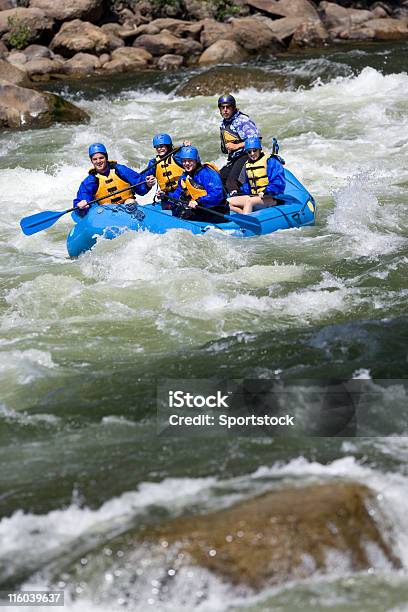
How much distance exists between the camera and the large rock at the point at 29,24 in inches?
749

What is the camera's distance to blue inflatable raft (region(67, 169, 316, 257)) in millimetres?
8117

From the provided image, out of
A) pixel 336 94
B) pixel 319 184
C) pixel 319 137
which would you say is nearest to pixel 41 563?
pixel 319 184

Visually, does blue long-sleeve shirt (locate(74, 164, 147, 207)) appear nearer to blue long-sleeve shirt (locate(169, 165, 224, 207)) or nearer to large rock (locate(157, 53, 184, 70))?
blue long-sleeve shirt (locate(169, 165, 224, 207))

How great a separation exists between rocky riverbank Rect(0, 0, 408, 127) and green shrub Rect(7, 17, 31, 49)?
21 millimetres

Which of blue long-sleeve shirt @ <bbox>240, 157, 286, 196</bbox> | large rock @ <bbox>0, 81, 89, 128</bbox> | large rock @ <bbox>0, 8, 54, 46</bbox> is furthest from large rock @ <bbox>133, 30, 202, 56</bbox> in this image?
blue long-sleeve shirt @ <bbox>240, 157, 286, 196</bbox>

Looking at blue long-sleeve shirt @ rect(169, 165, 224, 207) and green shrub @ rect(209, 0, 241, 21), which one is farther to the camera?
green shrub @ rect(209, 0, 241, 21)

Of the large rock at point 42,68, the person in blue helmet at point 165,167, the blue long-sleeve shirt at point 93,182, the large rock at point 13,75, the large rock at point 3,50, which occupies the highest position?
the person in blue helmet at point 165,167

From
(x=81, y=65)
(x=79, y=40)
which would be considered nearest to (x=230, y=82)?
(x=81, y=65)

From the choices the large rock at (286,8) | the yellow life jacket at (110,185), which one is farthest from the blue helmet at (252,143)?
the large rock at (286,8)

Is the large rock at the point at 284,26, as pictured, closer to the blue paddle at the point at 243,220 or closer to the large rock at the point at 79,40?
the large rock at the point at 79,40

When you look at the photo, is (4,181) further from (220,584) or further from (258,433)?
(220,584)

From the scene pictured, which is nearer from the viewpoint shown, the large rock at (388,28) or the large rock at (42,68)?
the large rock at (42,68)

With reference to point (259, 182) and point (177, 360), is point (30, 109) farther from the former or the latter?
point (177, 360)

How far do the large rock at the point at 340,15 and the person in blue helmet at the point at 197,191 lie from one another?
13.7 metres
